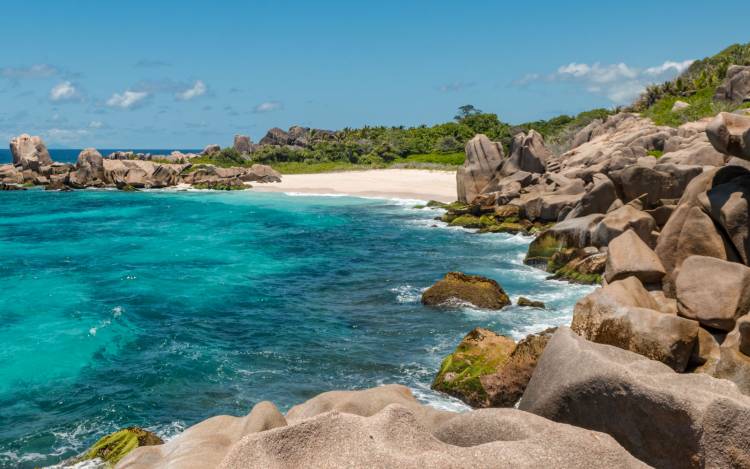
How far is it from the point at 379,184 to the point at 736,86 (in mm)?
41890

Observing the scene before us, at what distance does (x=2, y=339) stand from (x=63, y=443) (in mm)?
10818

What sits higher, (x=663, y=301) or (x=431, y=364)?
(x=663, y=301)

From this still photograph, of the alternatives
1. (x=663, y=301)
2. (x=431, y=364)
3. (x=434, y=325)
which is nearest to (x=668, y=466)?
(x=663, y=301)

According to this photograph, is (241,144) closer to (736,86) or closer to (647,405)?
(736,86)

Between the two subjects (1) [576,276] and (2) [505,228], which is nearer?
(1) [576,276]

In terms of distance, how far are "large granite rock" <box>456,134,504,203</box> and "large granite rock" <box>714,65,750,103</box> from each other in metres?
23.4

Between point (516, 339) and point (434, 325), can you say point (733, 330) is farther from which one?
point (434, 325)

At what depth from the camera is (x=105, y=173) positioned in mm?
89688

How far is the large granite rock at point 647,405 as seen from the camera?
273 inches

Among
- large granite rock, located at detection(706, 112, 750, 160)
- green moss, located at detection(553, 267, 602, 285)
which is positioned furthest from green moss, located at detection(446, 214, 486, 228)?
large granite rock, located at detection(706, 112, 750, 160)

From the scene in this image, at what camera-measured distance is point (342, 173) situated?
9550 centimetres

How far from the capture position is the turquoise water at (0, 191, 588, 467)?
1650 centimetres

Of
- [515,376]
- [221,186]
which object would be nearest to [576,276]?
[515,376]

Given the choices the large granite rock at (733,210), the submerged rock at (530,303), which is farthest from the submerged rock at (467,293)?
the large granite rock at (733,210)
